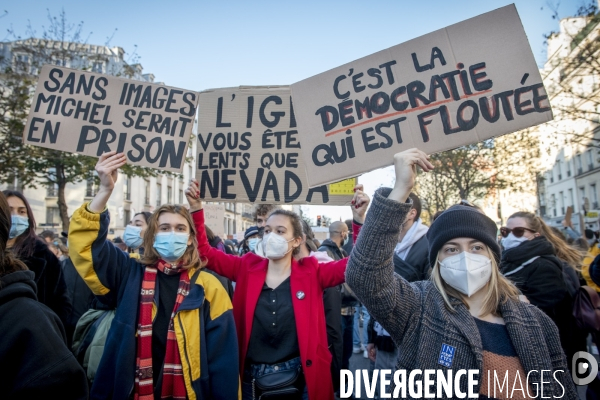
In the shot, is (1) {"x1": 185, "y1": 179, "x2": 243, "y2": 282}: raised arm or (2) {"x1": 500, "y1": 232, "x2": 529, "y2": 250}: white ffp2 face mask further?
(2) {"x1": 500, "y1": 232, "x2": 529, "y2": 250}: white ffp2 face mask

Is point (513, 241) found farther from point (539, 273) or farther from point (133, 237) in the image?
point (133, 237)

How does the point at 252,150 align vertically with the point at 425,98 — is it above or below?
above

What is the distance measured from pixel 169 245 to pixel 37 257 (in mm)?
1345

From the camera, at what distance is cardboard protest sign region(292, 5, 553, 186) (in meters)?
2.67

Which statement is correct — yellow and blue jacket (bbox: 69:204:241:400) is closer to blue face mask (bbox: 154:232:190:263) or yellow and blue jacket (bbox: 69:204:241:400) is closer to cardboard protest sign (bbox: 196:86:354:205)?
blue face mask (bbox: 154:232:190:263)

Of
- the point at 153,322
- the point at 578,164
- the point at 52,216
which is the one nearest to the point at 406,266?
the point at 153,322

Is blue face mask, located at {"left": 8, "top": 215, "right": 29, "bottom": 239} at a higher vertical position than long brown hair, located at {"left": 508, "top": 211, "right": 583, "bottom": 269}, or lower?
higher

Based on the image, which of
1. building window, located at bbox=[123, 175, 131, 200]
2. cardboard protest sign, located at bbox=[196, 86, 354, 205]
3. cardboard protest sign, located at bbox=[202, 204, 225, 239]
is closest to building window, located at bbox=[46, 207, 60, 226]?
building window, located at bbox=[123, 175, 131, 200]

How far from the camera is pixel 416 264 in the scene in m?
3.43

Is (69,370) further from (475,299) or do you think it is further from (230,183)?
(230,183)

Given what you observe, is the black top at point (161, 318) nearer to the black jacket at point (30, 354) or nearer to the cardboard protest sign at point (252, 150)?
the cardboard protest sign at point (252, 150)

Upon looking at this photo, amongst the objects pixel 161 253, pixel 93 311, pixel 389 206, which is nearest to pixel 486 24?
pixel 389 206

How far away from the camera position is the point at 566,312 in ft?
11.7

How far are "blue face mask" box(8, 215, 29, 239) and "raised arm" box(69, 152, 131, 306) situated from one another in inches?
42.9
